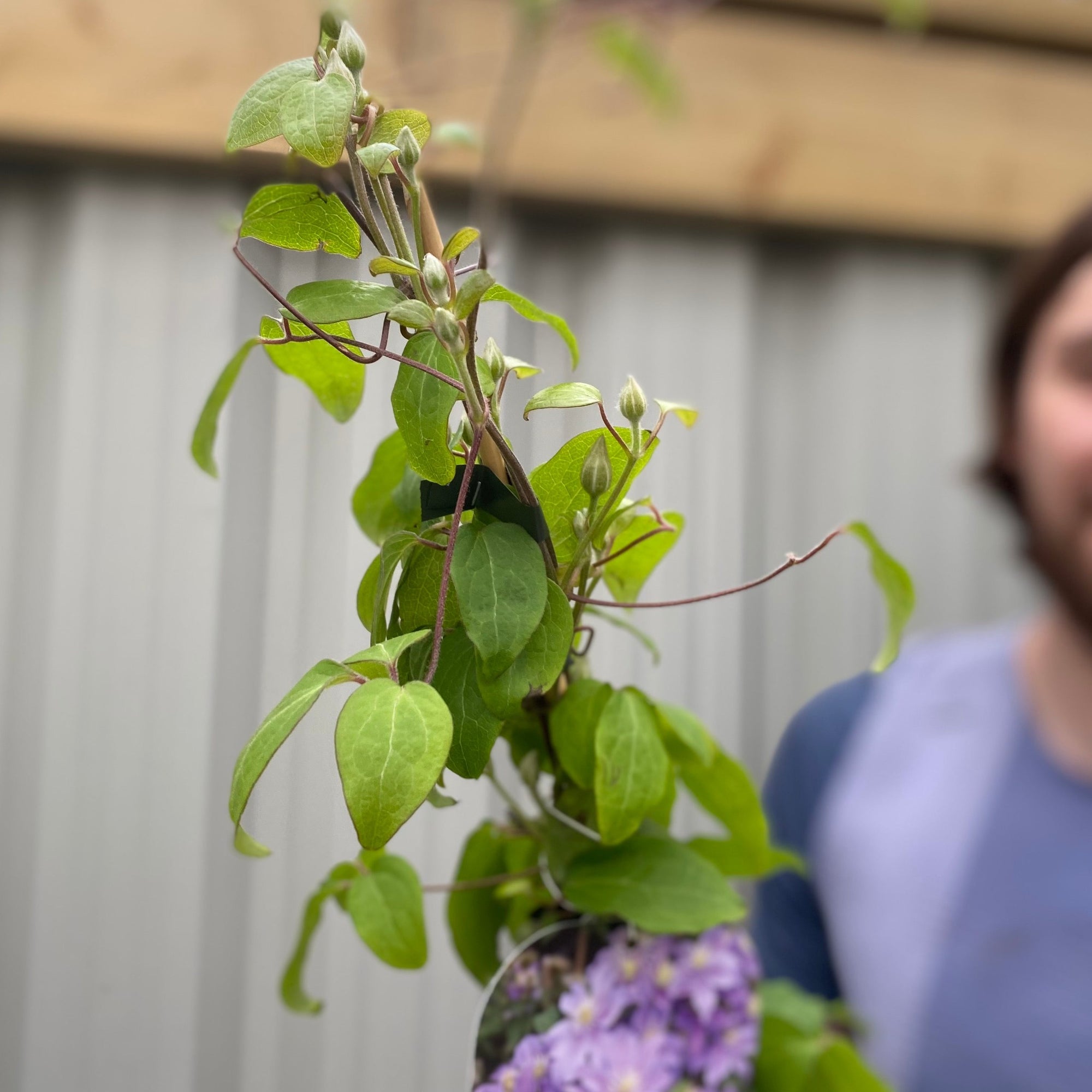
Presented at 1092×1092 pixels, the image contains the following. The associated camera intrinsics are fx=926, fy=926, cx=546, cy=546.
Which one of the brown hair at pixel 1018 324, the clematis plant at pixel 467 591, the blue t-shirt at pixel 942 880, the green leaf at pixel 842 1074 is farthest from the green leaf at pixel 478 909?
the brown hair at pixel 1018 324

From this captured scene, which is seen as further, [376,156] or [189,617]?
[189,617]

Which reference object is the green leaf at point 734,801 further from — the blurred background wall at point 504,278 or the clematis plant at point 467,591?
the blurred background wall at point 504,278

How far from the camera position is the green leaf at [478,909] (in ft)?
1.08

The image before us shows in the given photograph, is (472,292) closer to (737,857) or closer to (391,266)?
(391,266)

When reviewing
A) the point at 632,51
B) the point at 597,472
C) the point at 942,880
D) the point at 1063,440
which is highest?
the point at 632,51

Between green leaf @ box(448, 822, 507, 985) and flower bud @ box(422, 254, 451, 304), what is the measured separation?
20cm

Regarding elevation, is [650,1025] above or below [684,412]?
below

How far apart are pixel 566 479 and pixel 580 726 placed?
0.07 metres

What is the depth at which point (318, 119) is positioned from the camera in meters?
0.18

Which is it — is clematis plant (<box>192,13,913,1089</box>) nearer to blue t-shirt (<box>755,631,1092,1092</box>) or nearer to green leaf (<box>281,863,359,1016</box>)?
green leaf (<box>281,863,359,1016</box>)

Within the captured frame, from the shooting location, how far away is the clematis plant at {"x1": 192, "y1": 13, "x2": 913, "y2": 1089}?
19cm

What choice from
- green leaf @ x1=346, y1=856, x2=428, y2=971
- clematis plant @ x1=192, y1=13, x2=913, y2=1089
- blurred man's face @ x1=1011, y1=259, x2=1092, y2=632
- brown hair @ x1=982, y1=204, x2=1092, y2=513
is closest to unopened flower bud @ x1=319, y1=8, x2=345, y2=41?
clematis plant @ x1=192, y1=13, x2=913, y2=1089

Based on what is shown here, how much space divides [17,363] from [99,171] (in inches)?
7.8

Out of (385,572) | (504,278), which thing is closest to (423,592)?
(385,572)
